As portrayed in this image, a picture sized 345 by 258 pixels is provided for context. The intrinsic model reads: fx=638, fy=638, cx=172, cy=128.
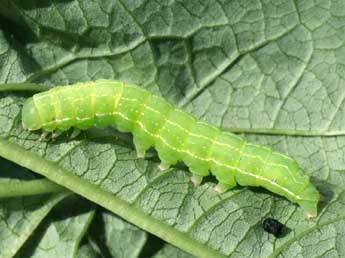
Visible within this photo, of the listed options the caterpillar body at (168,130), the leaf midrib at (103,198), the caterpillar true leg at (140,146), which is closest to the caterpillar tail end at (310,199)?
the caterpillar body at (168,130)

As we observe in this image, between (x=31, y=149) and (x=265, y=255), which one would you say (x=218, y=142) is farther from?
(x=31, y=149)

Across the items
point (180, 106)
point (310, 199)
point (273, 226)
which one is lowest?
point (273, 226)

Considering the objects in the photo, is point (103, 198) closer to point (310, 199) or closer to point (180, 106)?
point (180, 106)

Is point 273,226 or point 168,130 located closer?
point 273,226

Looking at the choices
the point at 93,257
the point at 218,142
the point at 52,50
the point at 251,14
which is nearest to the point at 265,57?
the point at 251,14

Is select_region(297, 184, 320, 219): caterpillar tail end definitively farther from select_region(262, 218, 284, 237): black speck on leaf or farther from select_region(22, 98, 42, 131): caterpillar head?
select_region(22, 98, 42, 131): caterpillar head

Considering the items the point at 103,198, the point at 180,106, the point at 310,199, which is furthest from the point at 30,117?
the point at 310,199

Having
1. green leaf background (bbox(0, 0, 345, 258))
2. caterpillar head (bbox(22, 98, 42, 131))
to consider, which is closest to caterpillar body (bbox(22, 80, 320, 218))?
caterpillar head (bbox(22, 98, 42, 131))
